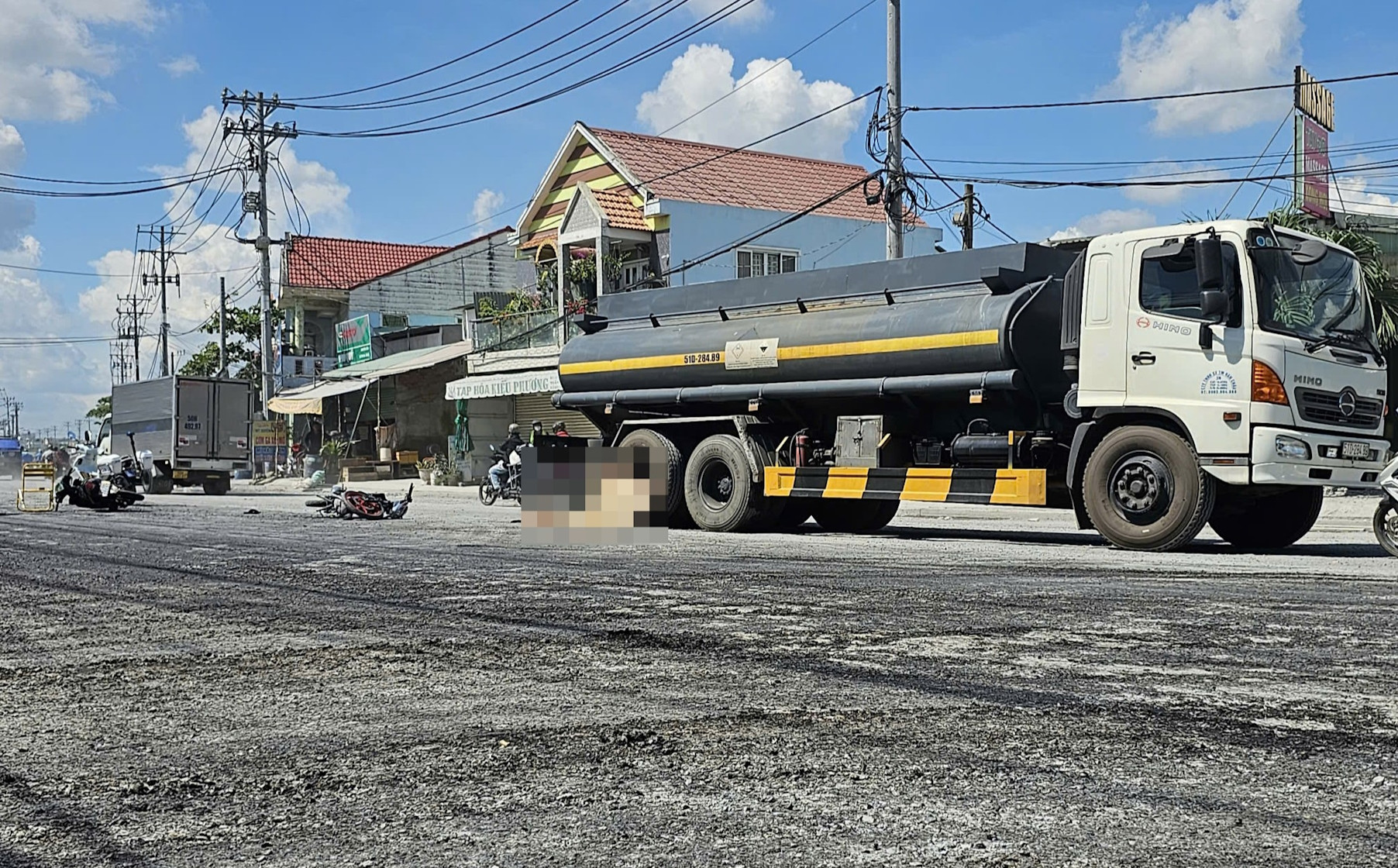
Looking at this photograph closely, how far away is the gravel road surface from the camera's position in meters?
3.65

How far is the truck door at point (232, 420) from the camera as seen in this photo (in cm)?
3441

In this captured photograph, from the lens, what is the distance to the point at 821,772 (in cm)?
425

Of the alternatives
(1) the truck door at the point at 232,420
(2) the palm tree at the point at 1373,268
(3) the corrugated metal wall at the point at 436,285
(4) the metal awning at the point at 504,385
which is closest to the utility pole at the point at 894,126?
(2) the palm tree at the point at 1373,268

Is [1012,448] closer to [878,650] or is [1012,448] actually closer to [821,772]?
[878,650]

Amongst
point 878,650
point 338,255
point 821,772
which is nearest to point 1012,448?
point 878,650

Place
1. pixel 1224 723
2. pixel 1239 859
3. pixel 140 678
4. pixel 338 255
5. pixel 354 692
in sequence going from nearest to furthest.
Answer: pixel 1239 859, pixel 1224 723, pixel 354 692, pixel 140 678, pixel 338 255

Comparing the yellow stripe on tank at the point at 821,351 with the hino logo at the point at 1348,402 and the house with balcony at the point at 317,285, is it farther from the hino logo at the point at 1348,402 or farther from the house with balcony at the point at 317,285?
the house with balcony at the point at 317,285

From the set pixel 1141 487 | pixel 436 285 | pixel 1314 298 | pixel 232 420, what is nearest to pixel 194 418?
pixel 232 420

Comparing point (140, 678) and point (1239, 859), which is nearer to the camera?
point (1239, 859)

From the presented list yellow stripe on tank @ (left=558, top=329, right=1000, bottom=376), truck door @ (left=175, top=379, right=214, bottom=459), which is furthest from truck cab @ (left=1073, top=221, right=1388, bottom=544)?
truck door @ (left=175, top=379, right=214, bottom=459)

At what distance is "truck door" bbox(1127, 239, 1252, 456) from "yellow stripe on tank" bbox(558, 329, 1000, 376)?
1499 mm

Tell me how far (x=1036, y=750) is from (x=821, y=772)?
30.1 inches

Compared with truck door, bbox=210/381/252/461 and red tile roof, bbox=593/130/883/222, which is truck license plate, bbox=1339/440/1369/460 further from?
truck door, bbox=210/381/252/461

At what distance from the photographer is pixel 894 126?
22969mm
